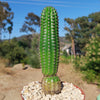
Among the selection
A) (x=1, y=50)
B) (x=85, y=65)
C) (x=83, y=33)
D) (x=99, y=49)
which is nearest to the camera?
(x=99, y=49)

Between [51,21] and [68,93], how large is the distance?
1186mm

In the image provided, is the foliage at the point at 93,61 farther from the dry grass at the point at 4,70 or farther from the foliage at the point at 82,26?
the foliage at the point at 82,26

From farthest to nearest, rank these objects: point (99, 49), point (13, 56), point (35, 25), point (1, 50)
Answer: point (35, 25) → point (1, 50) → point (13, 56) → point (99, 49)

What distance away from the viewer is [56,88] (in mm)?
1889

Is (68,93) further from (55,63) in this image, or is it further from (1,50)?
(1,50)

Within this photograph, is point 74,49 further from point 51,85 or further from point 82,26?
point 51,85

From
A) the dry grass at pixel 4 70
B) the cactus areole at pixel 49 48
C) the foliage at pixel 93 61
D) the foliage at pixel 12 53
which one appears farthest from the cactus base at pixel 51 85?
the foliage at pixel 12 53

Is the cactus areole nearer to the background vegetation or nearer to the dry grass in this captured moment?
the background vegetation

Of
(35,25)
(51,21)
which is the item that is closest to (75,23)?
(35,25)

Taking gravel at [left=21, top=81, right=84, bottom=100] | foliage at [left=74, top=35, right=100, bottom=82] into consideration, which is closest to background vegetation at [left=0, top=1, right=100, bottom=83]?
foliage at [left=74, top=35, right=100, bottom=82]

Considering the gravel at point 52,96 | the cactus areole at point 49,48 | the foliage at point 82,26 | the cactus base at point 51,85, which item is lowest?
the gravel at point 52,96

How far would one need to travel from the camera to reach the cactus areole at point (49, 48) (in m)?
1.84

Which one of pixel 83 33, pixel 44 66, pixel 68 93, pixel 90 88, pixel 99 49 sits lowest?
pixel 90 88

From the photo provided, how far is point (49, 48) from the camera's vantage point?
1.83m
